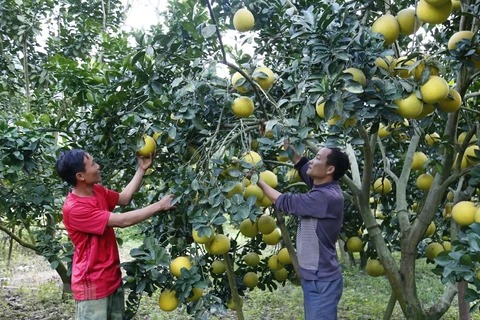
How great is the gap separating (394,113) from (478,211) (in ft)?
2.50

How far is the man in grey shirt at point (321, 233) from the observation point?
2146 millimetres

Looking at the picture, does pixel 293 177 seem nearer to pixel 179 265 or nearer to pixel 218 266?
pixel 218 266

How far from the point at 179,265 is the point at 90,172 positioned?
659 millimetres

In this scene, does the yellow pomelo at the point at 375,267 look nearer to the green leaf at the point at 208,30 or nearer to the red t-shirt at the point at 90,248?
the red t-shirt at the point at 90,248

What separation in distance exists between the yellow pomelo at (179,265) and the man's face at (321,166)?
2.47 ft

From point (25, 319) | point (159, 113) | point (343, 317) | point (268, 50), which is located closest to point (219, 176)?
point (159, 113)

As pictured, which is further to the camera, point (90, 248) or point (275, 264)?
point (275, 264)

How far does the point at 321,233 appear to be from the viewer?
219 cm

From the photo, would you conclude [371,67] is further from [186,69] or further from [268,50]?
[268,50]

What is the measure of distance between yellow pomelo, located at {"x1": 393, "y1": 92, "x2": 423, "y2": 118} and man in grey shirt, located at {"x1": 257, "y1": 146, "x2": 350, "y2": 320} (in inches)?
25.2

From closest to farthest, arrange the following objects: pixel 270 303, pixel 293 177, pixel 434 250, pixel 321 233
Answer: pixel 321 233
pixel 293 177
pixel 434 250
pixel 270 303

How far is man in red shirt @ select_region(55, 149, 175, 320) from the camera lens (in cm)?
213

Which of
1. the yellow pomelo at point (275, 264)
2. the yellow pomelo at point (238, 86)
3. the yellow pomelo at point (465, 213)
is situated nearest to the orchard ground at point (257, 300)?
the yellow pomelo at point (275, 264)

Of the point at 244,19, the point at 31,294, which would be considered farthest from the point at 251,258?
the point at 31,294
